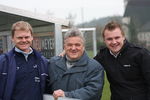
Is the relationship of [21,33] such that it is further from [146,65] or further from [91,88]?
[146,65]

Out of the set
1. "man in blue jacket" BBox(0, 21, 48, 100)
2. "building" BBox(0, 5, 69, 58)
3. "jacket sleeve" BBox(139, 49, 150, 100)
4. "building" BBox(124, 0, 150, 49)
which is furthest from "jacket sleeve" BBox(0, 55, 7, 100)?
"building" BBox(124, 0, 150, 49)

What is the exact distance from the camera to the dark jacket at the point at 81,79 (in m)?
3.47

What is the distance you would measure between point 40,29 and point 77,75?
2.50 m

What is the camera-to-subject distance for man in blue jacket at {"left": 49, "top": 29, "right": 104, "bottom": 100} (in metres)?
3.47

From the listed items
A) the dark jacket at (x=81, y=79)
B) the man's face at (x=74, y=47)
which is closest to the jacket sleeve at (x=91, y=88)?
the dark jacket at (x=81, y=79)

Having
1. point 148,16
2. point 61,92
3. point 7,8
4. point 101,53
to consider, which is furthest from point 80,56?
point 148,16

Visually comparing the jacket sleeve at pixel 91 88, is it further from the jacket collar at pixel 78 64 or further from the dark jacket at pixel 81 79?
the jacket collar at pixel 78 64

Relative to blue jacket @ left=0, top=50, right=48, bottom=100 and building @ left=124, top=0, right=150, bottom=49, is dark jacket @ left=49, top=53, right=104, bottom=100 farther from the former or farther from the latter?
building @ left=124, top=0, right=150, bottom=49

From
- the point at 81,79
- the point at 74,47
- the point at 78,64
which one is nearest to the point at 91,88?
the point at 81,79

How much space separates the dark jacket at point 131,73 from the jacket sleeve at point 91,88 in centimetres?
43

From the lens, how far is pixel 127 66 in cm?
386

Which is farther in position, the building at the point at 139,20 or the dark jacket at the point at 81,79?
the building at the point at 139,20

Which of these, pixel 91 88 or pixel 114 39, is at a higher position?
pixel 114 39

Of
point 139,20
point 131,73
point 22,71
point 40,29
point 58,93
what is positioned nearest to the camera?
point 58,93
